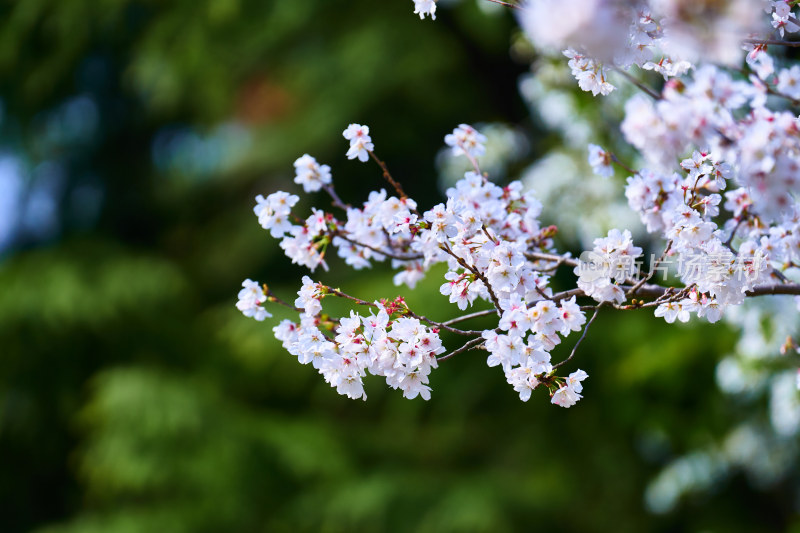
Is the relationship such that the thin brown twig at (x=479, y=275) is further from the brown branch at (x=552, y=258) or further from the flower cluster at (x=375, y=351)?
the brown branch at (x=552, y=258)

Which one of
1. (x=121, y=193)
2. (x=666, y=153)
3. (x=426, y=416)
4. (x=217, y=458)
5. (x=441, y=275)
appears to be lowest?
(x=666, y=153)

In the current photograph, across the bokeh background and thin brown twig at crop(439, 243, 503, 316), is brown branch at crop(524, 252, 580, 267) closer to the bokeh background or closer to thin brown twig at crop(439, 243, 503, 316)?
thin brown twig at crop(439, 243, 503, 316)

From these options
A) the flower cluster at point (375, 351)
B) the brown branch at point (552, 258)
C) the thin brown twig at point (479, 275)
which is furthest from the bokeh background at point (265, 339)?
the flower cluster at point (375, 351)

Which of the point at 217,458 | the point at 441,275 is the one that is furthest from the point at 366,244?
the point at 217,458

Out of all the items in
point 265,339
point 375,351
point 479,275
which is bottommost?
point 375,351

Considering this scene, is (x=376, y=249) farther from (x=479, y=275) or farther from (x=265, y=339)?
(x=265, y=339)

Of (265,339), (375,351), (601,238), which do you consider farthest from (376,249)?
(265,339)

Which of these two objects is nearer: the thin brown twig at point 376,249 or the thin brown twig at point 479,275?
the thin brown twig at point 479,275

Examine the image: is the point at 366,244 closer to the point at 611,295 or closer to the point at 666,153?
the point at 611,295
